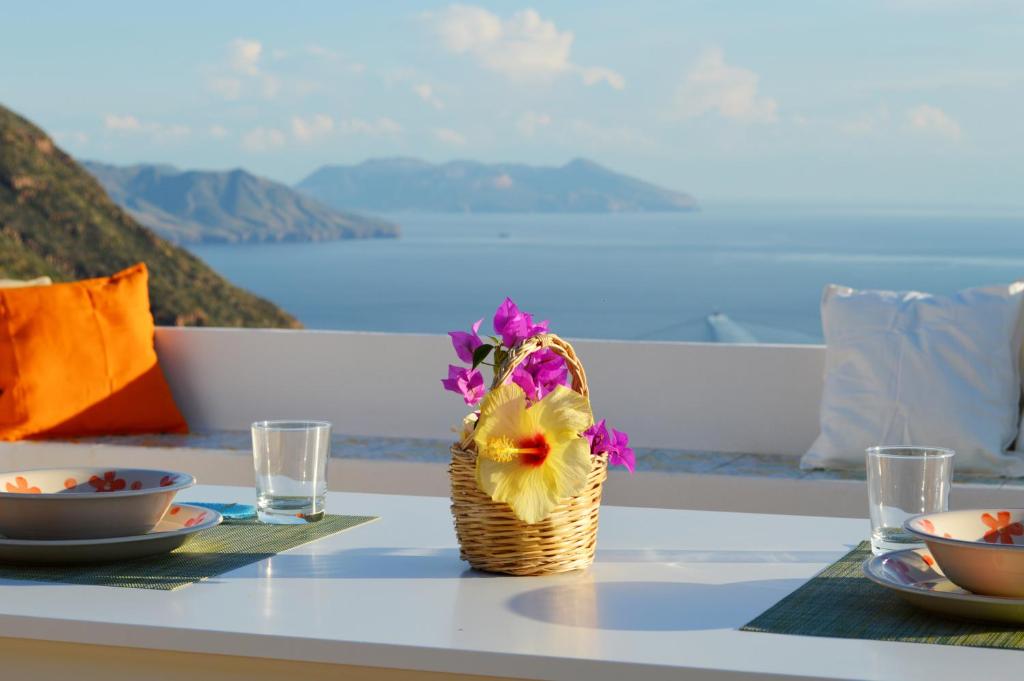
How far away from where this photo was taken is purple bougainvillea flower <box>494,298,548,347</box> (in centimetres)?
135

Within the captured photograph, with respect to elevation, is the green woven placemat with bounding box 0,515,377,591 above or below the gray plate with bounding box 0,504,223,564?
below

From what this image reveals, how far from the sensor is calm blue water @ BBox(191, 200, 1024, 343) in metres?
23.6

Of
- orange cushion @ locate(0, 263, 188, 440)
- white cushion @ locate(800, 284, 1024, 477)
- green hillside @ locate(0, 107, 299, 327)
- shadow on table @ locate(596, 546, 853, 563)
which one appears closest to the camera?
shadow on table @ locate(596, 546, 853, 563)

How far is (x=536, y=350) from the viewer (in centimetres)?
139

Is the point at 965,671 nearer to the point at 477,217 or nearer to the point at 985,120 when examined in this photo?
the point at 985,120

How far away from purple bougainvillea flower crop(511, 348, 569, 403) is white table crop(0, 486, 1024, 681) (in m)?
0.19

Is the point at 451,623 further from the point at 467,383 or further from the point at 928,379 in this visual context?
the point at 928,379

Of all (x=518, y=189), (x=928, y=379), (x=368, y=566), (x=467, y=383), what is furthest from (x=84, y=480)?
(x=518, y=189)

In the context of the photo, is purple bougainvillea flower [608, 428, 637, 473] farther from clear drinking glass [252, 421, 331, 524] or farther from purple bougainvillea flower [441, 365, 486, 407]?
clear drinking glass [252, 421, 331, 524]

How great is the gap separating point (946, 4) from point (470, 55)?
22.9ft

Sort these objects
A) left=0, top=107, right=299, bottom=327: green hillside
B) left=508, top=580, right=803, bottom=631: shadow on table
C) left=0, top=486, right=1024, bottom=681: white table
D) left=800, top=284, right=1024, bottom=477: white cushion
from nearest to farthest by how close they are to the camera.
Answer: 1. left=0, top=486, right=1024, bottom=681: white table
2. left=508, top=580, right=803, bottom=631: shadow on table
3. left=800, top=284, right=1024, bottom=477: white cushion
4. left=0, top=107, right=299, bottom=327: green hillside

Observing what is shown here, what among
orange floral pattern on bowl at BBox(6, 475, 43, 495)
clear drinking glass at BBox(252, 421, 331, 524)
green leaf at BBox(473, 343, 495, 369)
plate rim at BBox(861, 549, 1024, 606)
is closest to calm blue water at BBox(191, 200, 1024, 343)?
clear drinking glass at BBox(252, 421, 331, 524)

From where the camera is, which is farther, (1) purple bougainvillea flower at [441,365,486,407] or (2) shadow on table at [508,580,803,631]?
(1) purple bougainvillea flower at [441,365,486,407]

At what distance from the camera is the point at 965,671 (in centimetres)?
103
